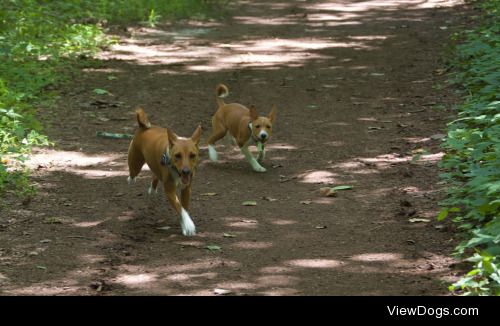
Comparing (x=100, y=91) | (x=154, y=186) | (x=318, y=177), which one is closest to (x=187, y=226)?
(x=154, y=186)

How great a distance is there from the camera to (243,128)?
9773 mm

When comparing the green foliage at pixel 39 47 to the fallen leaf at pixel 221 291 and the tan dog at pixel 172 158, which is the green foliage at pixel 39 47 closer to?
the tan dog at pixel 172 158

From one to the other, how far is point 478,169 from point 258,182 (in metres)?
2.85

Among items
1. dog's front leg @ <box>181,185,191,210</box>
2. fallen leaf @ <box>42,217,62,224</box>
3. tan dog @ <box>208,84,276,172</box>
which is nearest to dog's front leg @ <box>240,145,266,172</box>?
tan dog @ <box>208,84,276,172</box>

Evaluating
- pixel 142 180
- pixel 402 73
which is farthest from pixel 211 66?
pixel 142 180

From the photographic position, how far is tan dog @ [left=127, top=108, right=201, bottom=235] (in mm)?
7398

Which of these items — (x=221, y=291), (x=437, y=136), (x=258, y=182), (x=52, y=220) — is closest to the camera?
(x=221, y=291)

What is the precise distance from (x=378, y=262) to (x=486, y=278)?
4.10 feet

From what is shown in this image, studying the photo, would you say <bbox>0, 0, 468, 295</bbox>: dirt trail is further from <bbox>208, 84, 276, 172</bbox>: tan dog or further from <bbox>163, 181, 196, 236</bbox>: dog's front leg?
<bbox>208, 84, 276, 172</bbox>: tan dog

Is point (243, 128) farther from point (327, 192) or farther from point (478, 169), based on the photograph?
point (478, 169)

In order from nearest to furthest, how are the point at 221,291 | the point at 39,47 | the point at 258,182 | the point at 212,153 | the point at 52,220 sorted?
the point at 221,291, the point at 52,220, the point at 258,182, the point at 212,153, the point at 39,47

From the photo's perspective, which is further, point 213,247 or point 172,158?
point 172,158

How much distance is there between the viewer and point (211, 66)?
14.9m

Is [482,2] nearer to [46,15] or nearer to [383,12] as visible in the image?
[383,12]
